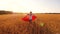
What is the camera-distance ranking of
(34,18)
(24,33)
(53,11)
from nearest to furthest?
(24,33), (34,18), (53,11)

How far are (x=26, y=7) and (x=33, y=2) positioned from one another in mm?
83

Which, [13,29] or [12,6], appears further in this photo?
[12,6]

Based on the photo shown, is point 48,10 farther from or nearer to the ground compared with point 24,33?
farther from the ground

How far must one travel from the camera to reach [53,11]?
2.98 feet

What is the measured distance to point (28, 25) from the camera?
698 millimetres

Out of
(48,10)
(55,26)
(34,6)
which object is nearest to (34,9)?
(34,6)

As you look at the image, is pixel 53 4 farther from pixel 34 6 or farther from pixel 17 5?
pixel 17 5

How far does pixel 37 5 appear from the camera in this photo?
0.93 meters

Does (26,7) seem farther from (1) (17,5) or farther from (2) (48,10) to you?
(2) (48,10)

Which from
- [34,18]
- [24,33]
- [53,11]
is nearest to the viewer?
[24,33]

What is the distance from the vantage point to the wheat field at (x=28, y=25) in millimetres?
659

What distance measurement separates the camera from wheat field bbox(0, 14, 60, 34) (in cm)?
66

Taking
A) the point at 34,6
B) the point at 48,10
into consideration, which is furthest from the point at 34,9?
the point at 48,10

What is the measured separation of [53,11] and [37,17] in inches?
8.7
